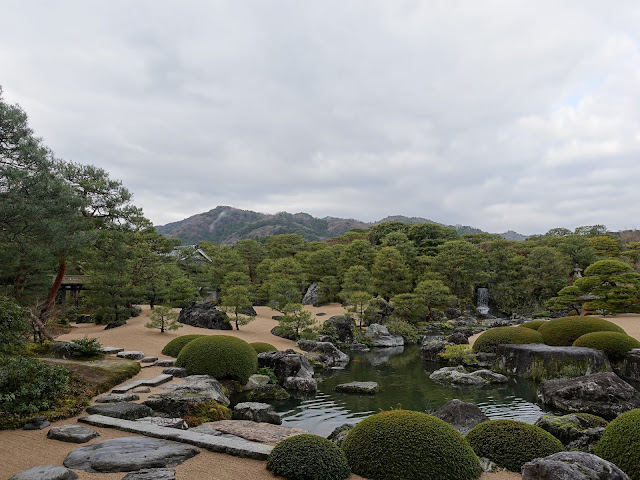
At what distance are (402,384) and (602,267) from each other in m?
16.4

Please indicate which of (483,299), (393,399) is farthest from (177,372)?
(483,299)

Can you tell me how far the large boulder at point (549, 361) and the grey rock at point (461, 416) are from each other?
6.96 meters

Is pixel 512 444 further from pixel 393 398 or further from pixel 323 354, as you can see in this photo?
pixel 323 354

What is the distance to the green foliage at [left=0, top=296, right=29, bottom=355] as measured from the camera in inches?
273

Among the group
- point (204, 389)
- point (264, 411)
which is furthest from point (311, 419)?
point (204, 389)

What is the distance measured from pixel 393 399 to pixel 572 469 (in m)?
7.47

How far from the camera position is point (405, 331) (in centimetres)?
2316

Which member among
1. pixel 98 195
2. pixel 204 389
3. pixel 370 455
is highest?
pixel 98 195

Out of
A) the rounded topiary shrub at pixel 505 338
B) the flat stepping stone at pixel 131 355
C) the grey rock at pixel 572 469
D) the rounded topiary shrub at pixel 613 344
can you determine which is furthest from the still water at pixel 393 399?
the flat stepping stone at pixel 131 355

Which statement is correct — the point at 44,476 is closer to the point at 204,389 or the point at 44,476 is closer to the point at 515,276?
the point at 204,389

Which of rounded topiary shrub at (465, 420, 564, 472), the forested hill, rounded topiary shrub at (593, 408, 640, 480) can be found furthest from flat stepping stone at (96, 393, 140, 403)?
the forested hill

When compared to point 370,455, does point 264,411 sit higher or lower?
lower

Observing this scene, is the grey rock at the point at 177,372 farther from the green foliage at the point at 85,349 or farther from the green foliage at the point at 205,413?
the green foliage at the point at 205,413

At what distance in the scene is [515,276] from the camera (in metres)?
32.5
